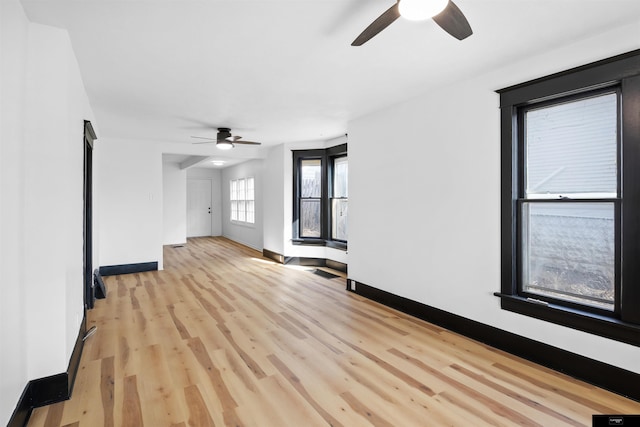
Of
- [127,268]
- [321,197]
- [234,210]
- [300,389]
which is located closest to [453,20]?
[300,389]

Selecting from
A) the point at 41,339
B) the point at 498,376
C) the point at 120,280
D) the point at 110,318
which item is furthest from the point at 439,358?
the point at 120,280

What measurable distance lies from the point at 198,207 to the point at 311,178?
6.10 m

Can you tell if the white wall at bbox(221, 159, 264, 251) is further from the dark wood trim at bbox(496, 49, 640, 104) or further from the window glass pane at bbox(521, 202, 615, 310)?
the window glass pane at bbox(521, 202, 615, 310)

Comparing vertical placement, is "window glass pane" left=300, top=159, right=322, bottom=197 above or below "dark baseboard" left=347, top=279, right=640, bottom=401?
above

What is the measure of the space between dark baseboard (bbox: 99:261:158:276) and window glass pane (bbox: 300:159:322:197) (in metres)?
3.14

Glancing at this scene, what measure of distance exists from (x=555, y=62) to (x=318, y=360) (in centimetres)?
305

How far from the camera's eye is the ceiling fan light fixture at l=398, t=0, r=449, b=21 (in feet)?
5.39

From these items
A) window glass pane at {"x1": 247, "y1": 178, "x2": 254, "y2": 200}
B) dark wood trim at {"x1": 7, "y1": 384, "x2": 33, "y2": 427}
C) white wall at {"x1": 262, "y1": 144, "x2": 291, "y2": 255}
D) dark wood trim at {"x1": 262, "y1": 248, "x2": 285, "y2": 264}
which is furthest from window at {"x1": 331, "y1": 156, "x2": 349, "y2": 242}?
dark wood trim at {"x1": 7, "y1": 384, "x2": 33, "y2": 427}

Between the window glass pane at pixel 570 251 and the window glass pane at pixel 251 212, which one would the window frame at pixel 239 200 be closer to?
the window glass pane at pixel 251 212

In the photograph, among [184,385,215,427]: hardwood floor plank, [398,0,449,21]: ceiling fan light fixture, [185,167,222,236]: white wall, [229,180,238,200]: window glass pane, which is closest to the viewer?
[398,0,449,21]: ceiling fan light fixture

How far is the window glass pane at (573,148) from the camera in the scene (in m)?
2.44

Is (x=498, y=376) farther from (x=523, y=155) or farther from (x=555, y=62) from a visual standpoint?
(x=555, y=62)

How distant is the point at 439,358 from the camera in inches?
112

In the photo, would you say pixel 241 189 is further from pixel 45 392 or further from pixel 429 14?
pixel 429 14
